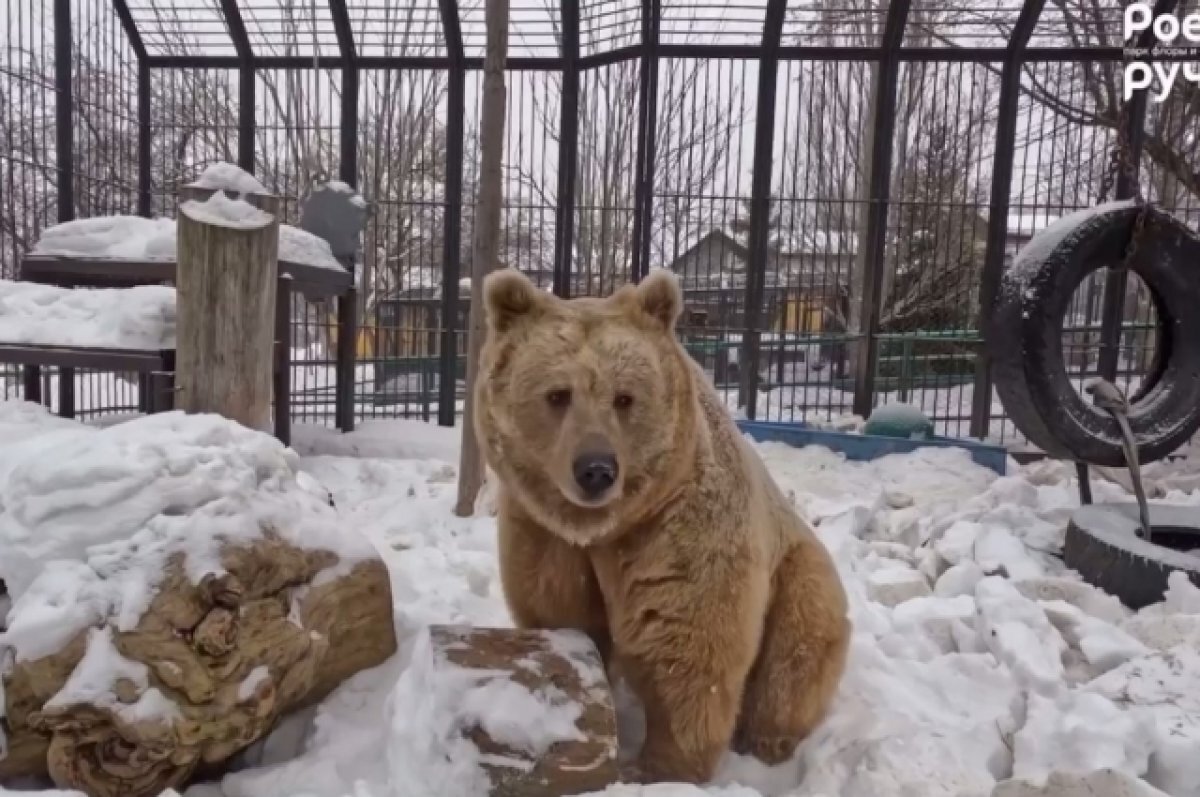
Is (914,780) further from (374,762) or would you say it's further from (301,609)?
(301,609)

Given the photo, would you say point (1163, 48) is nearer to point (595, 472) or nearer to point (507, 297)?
point (507, 297)

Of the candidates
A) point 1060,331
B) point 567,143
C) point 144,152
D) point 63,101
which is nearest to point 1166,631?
point 1060,331

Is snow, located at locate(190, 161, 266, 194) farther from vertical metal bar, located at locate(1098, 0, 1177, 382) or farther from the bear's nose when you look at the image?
vertical metal bar, located at locate(1098, 0, 1177, 382)

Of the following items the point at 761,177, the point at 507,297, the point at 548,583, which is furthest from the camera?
the point at 761,177

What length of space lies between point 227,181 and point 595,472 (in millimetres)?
3731

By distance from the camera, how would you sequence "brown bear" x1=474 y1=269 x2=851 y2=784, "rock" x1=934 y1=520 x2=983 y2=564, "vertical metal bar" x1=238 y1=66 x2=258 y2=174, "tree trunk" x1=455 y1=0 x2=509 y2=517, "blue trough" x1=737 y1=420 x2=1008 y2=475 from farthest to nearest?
1. "vertical metal bar" x1=238 y1=66 x2=258 y2=174
2. "blue trough" x1=737 y1=420 x2=1008 y2=475
3. "tree trunk" x1=455 y1=0 x2=509 y2=517
4. "rock" x1=934 y1=520 x2=983 y2=564
5. "brown bear" x1=474 y1=269 x2=851 y2=784

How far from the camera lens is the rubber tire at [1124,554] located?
414 cm

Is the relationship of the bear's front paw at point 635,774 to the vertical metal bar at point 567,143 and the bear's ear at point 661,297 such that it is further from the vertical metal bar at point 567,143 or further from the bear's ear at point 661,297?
the vertical metal bar at point 567,143

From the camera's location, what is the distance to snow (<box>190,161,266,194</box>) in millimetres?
5047

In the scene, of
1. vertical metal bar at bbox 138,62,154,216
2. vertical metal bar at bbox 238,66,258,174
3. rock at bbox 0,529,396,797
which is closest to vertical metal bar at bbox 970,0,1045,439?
vertical metal bar at bbox 238,66,258,174

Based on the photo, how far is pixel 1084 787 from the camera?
7.92 feet

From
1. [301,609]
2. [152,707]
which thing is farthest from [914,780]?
[152,707]

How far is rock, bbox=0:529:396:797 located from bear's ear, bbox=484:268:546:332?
2.98ft

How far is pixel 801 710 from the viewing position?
9.31 feet
